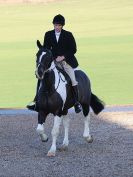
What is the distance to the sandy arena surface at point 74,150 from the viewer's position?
862cm

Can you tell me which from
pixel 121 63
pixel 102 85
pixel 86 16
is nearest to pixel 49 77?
pixel 102 85

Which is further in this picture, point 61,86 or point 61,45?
point 61,45

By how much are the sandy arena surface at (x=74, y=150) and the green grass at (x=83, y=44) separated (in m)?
3.71

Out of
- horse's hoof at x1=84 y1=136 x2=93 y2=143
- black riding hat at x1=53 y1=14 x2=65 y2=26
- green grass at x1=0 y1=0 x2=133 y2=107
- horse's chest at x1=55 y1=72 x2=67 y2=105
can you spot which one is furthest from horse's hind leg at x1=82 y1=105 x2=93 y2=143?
green grass at x1=0 y1=0 x2=133 y2=107

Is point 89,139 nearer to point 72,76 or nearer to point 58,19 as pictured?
point 72,76

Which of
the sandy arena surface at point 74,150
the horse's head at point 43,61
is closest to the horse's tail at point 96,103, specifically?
the sandy arena surface at point 74,150

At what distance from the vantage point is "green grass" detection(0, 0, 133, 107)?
19.1 metres

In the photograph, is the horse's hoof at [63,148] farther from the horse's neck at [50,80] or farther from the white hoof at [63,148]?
the horse's neck at [50,80]

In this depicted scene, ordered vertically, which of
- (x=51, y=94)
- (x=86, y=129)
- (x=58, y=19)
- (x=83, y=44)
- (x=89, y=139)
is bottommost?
(x=83, y=44)

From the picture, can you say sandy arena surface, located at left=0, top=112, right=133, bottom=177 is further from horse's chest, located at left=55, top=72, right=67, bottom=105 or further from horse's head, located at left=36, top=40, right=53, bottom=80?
horse's head, located at left=36, top=40, right=53, bottom=80

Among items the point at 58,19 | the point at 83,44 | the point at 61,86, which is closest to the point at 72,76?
the point at 61,86

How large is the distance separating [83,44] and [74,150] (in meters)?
21.6

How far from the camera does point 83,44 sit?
3175cm

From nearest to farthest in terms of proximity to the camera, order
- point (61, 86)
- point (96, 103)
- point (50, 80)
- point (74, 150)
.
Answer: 1. point (50, 80)
2. point (61, 86)
3. point (74, 150)
4. point (96, 103)
